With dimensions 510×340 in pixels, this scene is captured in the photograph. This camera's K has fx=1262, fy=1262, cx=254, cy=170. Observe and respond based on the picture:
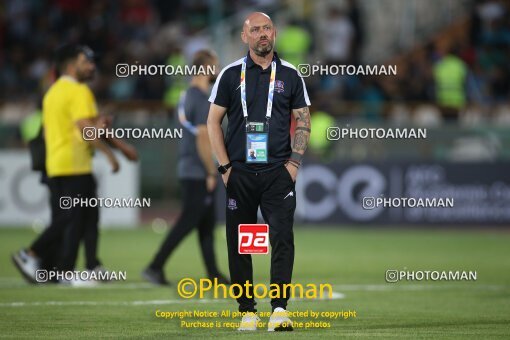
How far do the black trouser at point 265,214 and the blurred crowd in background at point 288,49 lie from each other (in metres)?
15.2

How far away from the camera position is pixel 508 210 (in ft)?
77.8

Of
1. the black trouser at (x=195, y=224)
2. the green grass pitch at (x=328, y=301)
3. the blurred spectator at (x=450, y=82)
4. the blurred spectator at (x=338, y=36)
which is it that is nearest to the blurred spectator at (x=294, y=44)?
the blurred spectator at (x=338, y=36)

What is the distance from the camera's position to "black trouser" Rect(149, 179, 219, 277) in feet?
47.7

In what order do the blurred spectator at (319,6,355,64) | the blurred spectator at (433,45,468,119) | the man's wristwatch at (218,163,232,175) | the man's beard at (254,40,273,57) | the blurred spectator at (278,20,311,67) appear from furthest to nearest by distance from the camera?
the blurred spectator at (319,6,355,64) → the blurred spectator at (278,20,311,67) → the blurred spectator at (433,45,468,119) → the man's wristwatch at (218,163,232,175) → the man's beard at (254,40,273,57)

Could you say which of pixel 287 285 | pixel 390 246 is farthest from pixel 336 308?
pixel 390 246

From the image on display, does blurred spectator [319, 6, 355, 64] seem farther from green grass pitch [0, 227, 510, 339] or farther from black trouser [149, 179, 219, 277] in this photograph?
black trouser [149, 179, 219, 277]

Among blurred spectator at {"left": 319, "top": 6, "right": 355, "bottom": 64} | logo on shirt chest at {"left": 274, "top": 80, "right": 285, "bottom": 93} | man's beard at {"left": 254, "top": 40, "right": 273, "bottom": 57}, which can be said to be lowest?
logo on shirt chest at {"left": 274, "top": 80, "right": 285, "bottom": 93}

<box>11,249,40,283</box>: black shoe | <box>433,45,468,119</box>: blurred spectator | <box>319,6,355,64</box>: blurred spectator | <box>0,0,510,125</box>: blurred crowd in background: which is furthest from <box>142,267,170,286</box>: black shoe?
<box>319,6,355,64</box>: blurred spectator

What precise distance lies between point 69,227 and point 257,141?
4.68m

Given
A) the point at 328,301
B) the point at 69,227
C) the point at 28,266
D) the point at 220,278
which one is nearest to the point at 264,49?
the point at 328,301

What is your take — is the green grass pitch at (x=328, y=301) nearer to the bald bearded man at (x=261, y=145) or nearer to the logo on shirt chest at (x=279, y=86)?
the bald bearded man at (x=261, y=145)

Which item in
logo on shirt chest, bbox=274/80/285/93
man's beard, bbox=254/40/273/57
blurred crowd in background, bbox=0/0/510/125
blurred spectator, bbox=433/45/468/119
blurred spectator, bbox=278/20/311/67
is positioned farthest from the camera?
blurred spectator, bbox=278/20/311/67

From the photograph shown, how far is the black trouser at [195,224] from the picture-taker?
1453 cm

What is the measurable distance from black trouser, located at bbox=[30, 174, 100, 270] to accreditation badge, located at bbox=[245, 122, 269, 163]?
175 inches
